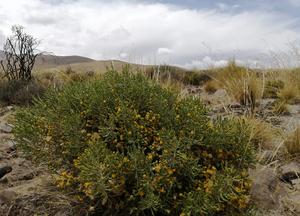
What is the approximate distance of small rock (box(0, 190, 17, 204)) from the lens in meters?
3.96

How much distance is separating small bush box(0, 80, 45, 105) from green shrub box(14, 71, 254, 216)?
492cm

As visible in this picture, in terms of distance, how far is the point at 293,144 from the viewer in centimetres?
517

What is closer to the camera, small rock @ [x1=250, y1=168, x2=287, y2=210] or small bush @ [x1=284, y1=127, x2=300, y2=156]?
small rock @ [x1=250, y1=168, x2=287, y2=210]

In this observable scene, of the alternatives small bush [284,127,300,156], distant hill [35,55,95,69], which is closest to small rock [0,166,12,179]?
small bush [284,127,300,156]

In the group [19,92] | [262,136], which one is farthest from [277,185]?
[19,92]

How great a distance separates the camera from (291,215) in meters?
3.99

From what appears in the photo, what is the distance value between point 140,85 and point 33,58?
341 inches

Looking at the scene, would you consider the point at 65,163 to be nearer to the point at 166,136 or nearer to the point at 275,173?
the point at 166,136

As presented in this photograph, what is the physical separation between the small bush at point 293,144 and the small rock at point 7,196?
10.0 feet

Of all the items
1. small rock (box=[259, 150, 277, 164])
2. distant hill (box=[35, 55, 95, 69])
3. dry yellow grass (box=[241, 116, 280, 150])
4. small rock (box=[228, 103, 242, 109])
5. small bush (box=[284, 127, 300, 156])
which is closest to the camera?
small rock (box=[259, 150, 277, 164])

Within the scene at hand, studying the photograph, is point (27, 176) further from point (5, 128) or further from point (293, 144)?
point (293, 144)

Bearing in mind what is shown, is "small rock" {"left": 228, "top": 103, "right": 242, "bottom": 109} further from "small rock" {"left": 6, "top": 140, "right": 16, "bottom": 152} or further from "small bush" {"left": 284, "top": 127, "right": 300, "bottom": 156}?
"small rock" {"left": 6, "top": 140, "right": 16, "bottom": 152}

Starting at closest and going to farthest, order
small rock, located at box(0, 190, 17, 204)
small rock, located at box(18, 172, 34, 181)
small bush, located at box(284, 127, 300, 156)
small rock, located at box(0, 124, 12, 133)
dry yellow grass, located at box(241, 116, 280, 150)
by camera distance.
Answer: small rock, located at box(0, 190, 17, 204) < small rock, located at box(18, 172, 34, 181) < small bush, located at box(284, 127, 300, 156) < dry yellow grass, located at box(241, 116, 280, 150) < small rock, located at box(0, 124, 12, 133)

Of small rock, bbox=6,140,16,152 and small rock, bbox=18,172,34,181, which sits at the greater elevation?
small rock, bbox=6,140,16,152
